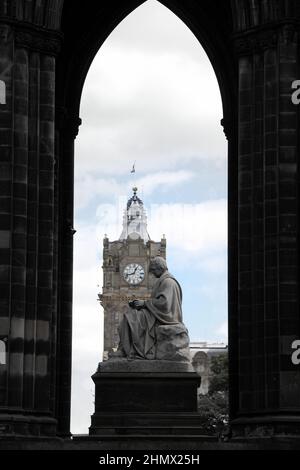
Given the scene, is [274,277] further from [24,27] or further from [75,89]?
[75,89]

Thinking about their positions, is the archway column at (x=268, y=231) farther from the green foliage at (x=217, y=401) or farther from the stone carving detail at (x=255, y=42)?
the green foliage at (x=217, y=401)

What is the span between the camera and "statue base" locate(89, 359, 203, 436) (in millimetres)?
39500

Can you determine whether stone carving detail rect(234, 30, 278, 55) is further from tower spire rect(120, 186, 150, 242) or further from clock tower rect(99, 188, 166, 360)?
clock tower rect(99, 188, 166, 360)

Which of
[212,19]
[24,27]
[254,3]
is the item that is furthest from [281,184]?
[212,19]

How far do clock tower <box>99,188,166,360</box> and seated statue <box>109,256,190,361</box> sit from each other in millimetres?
81870

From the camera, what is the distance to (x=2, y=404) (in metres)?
36.7

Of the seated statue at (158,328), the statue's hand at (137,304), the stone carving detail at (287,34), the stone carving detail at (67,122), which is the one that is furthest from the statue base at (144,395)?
the stone carving detail at (287,34)

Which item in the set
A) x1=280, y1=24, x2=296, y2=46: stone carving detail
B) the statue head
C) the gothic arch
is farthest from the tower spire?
x1=280, y1=24, x2=296, y2=46: stone carving detail

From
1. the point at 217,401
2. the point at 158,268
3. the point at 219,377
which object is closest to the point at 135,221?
the point at 219,377

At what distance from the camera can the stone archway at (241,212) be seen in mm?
37156

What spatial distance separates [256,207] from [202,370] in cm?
9740

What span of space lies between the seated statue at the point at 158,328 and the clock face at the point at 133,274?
95613 millimetres

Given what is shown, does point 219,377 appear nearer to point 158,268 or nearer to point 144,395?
point 158,268

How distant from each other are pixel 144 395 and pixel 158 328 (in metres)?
1.67
